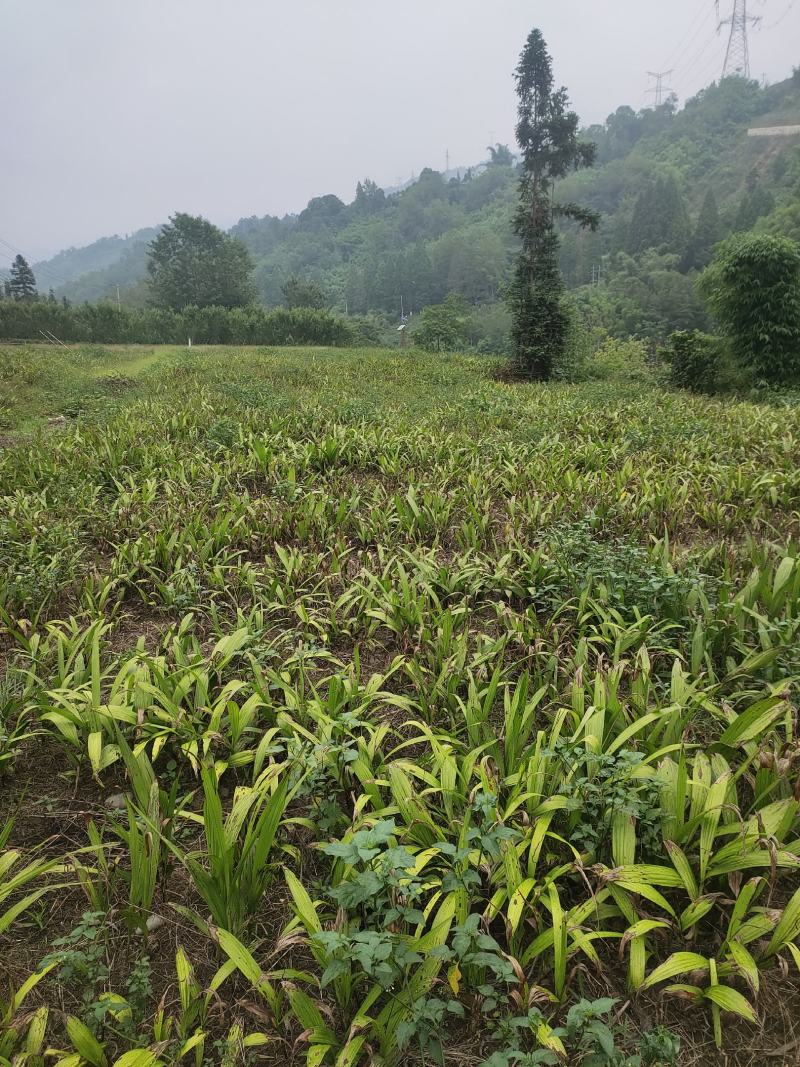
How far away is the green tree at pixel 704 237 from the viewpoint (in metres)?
66.2

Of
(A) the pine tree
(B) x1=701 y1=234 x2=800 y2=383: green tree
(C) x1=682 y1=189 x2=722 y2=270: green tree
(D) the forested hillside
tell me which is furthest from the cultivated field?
(C) x1=682 y1=189 x2=722 y2=270: green tree

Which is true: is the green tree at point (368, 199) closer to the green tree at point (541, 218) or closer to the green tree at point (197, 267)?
the green tree at point (197, 267)

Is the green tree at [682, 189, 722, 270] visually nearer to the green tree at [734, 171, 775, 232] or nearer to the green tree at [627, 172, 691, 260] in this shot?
the green tree at [734, 171, 775, 232]

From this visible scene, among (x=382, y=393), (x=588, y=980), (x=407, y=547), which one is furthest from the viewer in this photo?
(x=382, y=393)

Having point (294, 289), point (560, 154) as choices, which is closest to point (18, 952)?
point (560, 154)

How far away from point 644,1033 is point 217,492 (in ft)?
18.5

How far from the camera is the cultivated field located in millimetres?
1454

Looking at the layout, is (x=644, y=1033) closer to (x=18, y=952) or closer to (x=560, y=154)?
(x=18, y=952)

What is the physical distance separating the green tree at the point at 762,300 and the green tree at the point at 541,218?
5.96 m

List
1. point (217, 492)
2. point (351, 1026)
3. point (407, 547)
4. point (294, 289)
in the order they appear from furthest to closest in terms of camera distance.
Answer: point (294, 289), point (217, 492), point (407, 547), point (351, 1026)

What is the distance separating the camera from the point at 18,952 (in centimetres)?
169

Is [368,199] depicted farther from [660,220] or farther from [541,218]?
[541,218]

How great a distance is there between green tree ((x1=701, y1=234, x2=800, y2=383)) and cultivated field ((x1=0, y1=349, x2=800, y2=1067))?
43.3ft

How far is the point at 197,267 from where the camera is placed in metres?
55.8
